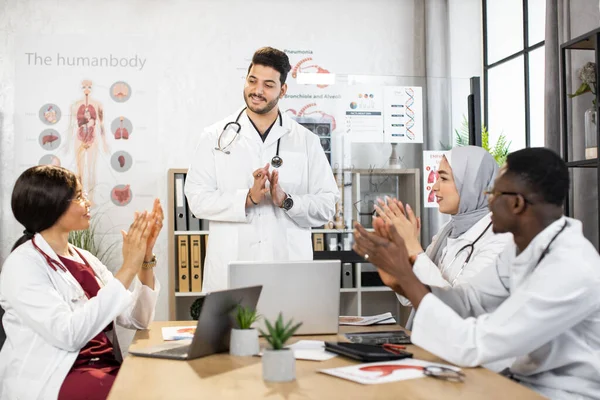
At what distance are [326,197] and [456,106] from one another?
5.64 feet

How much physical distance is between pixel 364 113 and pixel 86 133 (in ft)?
7.49

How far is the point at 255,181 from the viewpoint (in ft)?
10.4

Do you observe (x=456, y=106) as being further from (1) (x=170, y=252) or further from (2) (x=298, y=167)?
(1) (x=170, y=252)

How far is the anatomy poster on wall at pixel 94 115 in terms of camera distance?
17.6 feet

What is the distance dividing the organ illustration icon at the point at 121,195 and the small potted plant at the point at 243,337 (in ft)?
12.1

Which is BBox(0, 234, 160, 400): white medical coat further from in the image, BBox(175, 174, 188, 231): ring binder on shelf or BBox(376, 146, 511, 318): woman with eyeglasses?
BBox(175, 174, 188, 231): ring binder on shelf

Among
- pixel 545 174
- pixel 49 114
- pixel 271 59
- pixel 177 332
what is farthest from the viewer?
pixel 49 114

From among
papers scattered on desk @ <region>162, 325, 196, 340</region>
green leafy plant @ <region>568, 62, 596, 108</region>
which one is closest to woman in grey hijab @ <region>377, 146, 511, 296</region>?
papers scattered on desk @ <region>162, 325, 196, 340</region>

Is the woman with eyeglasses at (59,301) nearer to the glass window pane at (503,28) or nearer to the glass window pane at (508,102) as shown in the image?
the glass window pane at (508,102)

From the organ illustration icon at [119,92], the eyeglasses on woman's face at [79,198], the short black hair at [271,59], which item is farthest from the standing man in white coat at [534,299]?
the organ illustration icon at [119,92]

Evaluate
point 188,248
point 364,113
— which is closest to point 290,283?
point 364,113

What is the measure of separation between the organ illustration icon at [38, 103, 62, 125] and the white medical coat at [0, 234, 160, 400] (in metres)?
3.33

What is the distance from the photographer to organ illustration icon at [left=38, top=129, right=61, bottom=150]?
17.7 ft

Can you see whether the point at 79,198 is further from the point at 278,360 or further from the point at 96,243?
the point at 96,243
